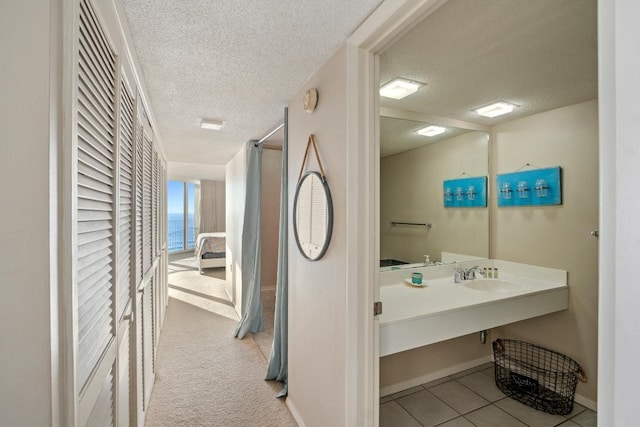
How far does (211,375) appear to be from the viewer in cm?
261

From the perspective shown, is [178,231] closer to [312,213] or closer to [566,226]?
[312,213]

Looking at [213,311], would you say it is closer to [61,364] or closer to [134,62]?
[134,62]

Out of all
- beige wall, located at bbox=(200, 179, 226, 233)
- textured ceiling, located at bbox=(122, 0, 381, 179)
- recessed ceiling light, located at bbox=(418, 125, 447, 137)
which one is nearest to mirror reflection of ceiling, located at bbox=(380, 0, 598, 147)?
recessed ceiling light, located at bbox=(418, 125, 447, 137)

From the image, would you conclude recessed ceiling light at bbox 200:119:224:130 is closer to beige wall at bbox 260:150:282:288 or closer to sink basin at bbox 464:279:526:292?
beige wall at bbox 260:150:282:288

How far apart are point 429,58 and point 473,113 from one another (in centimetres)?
118

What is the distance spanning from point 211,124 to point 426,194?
2.12 m

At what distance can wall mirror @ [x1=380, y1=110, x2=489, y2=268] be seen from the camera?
2.53 m

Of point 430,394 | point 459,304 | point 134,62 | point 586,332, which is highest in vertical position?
point 134,62

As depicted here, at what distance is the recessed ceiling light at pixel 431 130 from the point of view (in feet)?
8.74

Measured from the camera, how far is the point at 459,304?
1.90 m
